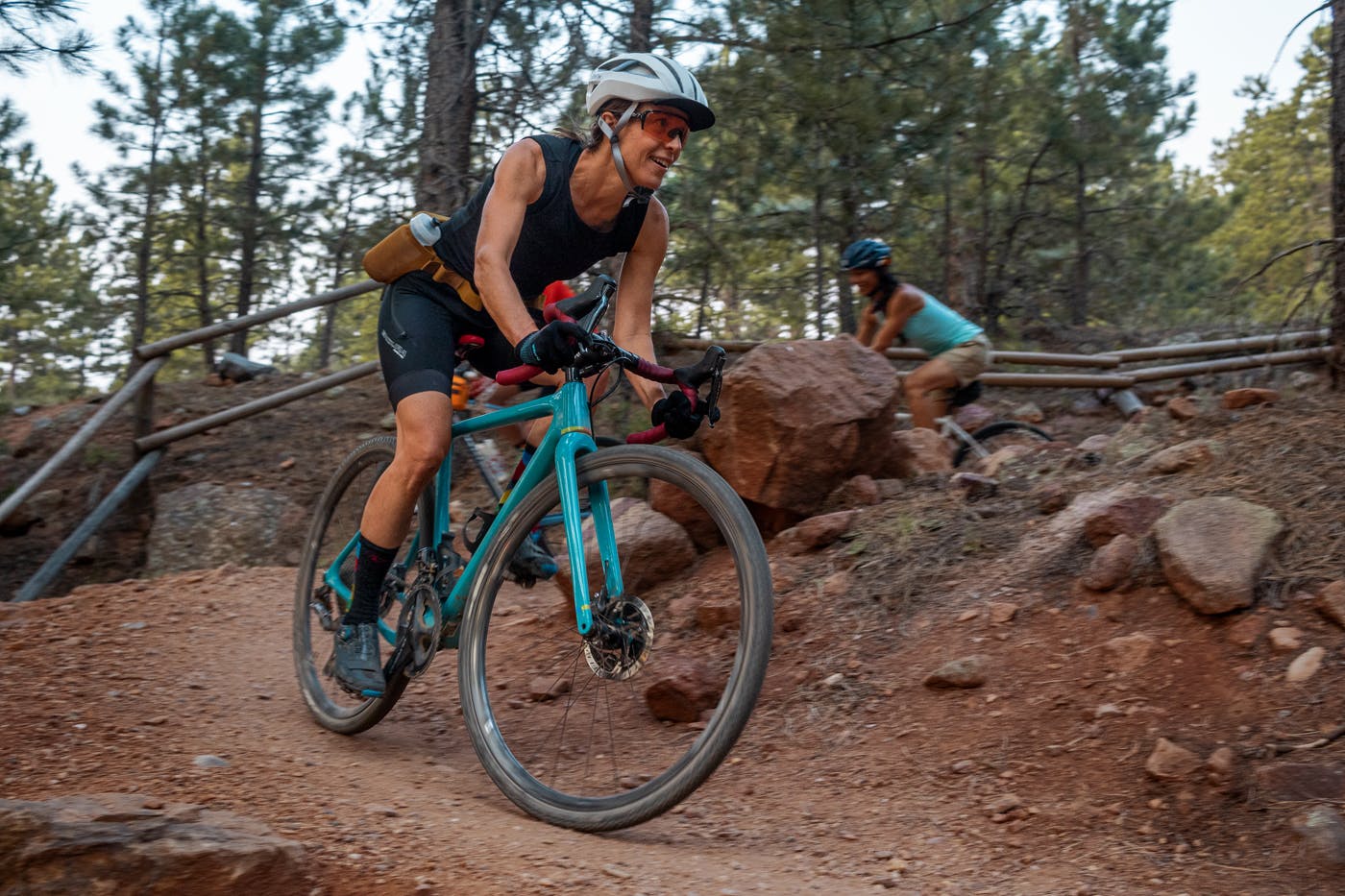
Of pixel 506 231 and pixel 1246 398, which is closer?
pixel 506 231

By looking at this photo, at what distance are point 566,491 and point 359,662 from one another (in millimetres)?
1084

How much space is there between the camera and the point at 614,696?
3695mm

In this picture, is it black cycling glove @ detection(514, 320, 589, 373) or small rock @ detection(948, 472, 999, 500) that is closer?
black cycling glove @ detection(514, 320, 589, 373)

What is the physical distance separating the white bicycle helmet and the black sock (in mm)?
1611

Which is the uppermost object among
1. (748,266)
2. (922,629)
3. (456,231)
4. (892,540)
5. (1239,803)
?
(748,266)

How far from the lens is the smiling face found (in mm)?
3139

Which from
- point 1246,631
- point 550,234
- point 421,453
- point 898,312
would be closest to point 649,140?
point 550,234

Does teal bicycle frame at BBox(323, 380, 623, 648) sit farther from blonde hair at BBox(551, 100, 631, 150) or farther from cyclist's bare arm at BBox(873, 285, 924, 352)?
cyclist's bare arm at BBox(873, 285, 924, 352)

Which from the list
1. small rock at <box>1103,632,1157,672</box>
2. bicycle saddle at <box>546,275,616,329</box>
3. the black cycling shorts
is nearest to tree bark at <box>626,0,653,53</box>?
the black cycling shorts

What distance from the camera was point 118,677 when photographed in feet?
13.4

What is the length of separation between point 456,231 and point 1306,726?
9.70 ft

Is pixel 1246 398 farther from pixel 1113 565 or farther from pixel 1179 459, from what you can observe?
pixel 1113 565

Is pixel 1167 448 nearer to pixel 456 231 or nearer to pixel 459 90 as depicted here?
pixel 456 231

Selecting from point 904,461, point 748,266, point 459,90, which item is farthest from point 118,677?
point 748,266
